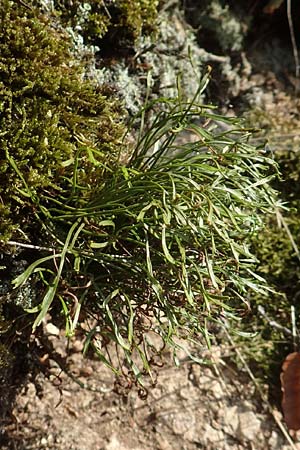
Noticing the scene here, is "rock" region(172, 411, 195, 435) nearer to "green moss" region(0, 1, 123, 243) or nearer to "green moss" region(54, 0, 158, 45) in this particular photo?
"green moss" region(0, 1, 123, 243)

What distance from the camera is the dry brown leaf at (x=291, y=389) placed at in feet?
6.87

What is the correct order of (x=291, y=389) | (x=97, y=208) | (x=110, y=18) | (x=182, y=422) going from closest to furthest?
(x=97, y=208) < (x=110, y=18) < (x=182, y=422) < (x=291, y=389)

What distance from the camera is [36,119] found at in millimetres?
1459

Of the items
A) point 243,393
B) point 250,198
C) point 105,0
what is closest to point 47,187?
point 250,198

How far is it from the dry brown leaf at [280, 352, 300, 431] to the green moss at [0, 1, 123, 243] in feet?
3.54

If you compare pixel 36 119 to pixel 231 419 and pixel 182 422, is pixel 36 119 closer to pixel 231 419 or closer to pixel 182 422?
pixel 182 422

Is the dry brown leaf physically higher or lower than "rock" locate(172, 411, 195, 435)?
higher

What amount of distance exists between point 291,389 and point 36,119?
134 cm

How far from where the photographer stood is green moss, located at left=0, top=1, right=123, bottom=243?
1.42m

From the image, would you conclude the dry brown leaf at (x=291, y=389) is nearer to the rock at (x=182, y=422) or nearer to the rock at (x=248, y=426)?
the rock at (x=248, y=426)

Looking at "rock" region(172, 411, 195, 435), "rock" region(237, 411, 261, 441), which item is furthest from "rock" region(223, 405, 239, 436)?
"rock" region(172, 411, 195, 435)

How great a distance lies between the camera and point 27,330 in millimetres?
1642

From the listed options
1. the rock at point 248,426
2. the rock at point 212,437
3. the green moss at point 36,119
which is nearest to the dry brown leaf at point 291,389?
the rock at point 248,426

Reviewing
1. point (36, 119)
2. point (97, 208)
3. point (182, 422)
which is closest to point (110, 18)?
point (36, 119)
